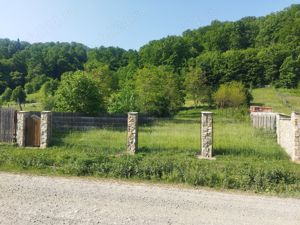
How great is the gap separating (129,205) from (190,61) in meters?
90.5

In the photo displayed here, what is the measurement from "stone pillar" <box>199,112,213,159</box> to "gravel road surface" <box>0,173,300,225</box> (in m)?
4.25

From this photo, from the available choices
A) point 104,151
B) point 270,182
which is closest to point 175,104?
point 104,151

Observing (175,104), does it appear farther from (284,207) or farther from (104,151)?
(284,207)

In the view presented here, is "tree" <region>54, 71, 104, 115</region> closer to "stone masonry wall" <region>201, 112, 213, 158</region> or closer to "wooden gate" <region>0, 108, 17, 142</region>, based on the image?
"wooden gate" <region>0, 108, 17, 142</region>

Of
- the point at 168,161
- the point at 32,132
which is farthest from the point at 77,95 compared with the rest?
the point at 168,161

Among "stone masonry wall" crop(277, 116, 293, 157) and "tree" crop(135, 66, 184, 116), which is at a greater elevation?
"tree" crop(135, 66, 184, 116)

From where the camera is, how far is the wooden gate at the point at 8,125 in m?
15.6

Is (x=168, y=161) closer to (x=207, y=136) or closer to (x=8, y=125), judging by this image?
(x=207, y=136)

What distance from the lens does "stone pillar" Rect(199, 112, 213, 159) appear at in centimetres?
1348

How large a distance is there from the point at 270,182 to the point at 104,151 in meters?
6.68

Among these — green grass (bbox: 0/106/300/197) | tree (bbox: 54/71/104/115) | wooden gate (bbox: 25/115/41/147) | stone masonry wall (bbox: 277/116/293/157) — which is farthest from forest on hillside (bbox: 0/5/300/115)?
wooden gate (bbox: 25/115/41/147)

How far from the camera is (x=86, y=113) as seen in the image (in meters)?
26.5

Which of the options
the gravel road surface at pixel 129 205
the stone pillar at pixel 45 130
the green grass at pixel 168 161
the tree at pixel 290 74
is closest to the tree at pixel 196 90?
the tree at pixel 290 74

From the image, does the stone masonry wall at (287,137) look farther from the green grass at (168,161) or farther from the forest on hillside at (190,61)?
the forest on hillside at (190,61)
